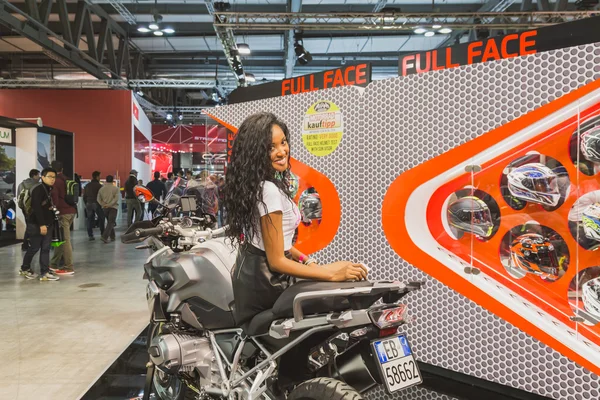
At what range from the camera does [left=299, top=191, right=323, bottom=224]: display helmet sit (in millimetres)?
3705

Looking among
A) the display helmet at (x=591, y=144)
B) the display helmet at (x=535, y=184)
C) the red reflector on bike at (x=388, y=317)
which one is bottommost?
the red reflector on bike at (x=388, y=317)

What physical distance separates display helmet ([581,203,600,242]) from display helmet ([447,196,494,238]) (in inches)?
19.7

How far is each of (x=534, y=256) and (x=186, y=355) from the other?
6.41 feet

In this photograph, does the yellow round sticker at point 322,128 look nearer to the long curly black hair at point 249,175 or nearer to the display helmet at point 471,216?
the display helmet at point 471,216

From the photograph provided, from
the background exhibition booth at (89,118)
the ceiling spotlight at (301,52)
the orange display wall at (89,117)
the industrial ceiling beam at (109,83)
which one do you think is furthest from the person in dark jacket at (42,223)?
the industrial ceiling beam at (109,83)

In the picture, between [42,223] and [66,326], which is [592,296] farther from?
[42,223]

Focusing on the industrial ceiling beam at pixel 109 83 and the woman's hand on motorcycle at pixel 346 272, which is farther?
the industrial ceiling beam at pixel 109 83

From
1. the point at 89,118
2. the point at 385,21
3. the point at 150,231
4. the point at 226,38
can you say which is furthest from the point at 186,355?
the point at 89,118

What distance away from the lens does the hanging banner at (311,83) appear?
11.5 ft

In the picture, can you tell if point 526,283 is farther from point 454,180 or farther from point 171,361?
point 171,361

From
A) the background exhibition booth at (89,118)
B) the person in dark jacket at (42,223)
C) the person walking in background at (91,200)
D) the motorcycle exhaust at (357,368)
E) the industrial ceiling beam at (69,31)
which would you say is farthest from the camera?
the background exhibition booth at (89,118)

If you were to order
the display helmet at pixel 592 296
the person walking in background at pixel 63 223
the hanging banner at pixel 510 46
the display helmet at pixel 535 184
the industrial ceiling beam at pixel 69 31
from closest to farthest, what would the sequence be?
1. the display helmet at pixel 592 296
2. the display helmet at pixel 535 184
3. the hanging banner at pixel 510 46
4. the person walking in background at pixel 63 223
5. the industrial ceiling beam at pixel 69 31

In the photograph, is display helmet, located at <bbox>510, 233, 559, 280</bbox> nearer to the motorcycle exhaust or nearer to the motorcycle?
the motorcycle

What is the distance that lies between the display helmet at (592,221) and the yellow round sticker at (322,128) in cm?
170
